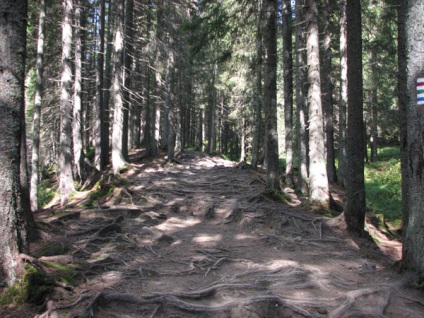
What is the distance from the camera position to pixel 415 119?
4.73 m

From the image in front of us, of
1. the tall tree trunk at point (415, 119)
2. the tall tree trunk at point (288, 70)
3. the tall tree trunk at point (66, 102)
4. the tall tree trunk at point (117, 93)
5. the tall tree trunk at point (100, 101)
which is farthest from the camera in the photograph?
the tall tree trunk at point (100, 101)

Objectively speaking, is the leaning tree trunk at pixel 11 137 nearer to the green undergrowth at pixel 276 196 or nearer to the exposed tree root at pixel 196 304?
→ the exposed tree root at pixel 196 304

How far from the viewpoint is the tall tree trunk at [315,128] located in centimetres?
995

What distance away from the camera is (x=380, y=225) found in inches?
396

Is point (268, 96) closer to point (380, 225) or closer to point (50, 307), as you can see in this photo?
point (380, 225)

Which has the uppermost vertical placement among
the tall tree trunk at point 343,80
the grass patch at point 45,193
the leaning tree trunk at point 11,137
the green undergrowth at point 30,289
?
the tall tree trunk at point 343,80

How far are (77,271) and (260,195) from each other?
7.39 meters

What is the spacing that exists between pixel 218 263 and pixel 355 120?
4491 mm

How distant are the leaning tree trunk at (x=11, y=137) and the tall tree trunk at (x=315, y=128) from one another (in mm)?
7833

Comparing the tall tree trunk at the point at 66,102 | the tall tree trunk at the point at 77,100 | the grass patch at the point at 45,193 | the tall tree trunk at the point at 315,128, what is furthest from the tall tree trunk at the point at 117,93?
the tall tree trunk at the point at 315,128

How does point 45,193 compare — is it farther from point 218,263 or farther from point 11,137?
point 11,137

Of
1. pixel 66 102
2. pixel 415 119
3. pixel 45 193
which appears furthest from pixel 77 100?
pixel 415 119

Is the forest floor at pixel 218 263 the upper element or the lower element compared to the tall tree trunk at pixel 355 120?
lower

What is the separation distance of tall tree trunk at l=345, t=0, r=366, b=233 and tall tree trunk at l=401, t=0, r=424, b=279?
2764mm
